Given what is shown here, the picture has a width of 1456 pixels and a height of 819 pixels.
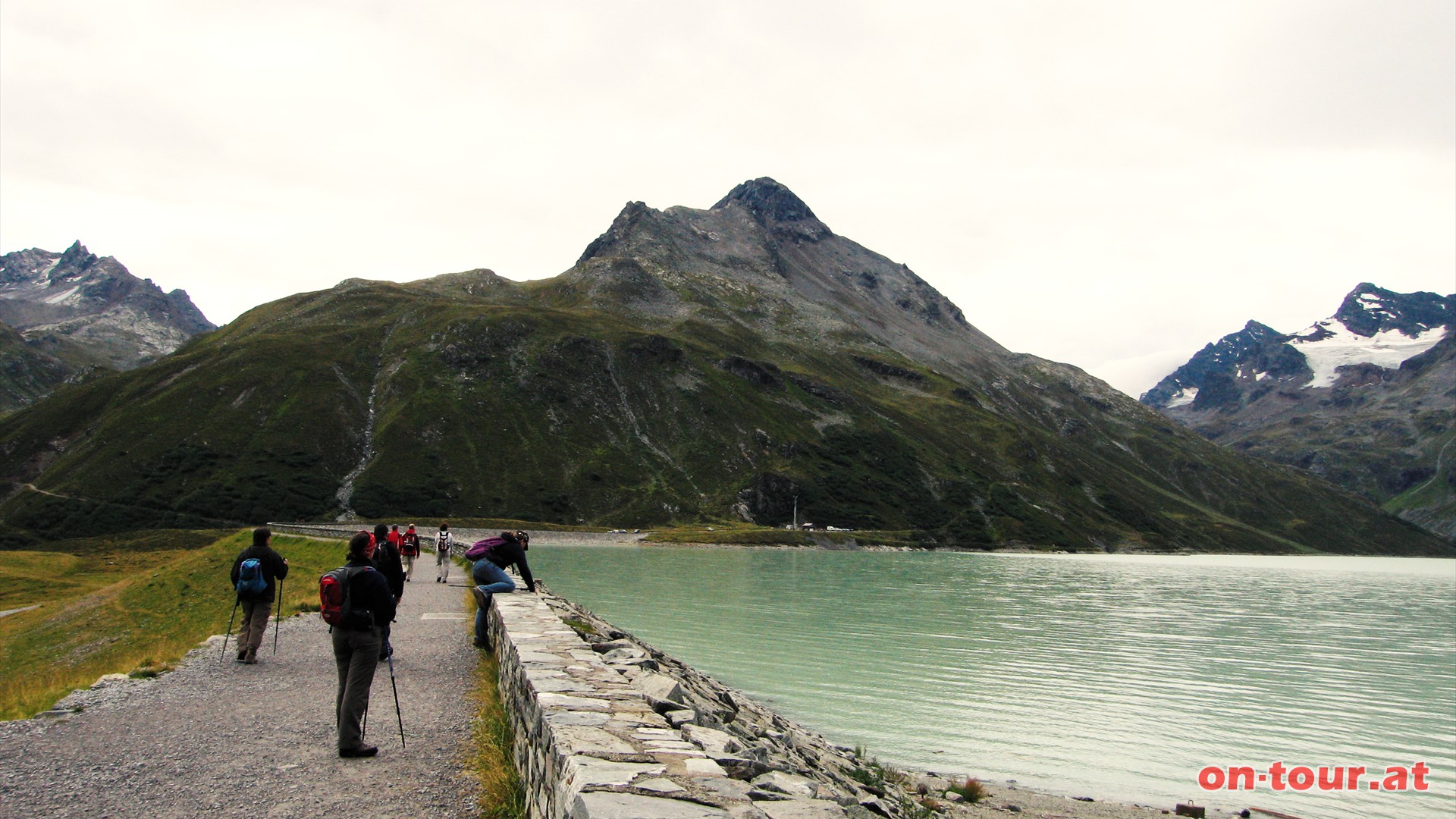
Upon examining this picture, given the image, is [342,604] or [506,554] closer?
[342,604]

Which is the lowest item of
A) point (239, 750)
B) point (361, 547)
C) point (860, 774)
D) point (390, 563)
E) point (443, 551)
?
point (860, 774)

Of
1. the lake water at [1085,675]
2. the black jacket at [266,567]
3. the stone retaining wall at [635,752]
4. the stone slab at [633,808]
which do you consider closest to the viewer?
the stone slab at [633,808]

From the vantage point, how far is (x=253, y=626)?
19.5m

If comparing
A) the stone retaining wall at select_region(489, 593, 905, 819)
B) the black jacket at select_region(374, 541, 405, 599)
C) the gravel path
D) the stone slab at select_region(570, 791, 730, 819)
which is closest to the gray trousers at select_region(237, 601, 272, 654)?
the gravel path

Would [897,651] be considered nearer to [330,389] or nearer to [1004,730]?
[1004,730]

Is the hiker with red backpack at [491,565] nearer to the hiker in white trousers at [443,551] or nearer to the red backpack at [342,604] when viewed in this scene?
the red backpack at [342,604]

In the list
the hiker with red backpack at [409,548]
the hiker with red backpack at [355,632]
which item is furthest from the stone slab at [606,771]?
the hiker with red backpack at [409,548]

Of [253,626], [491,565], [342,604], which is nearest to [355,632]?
[342,604]

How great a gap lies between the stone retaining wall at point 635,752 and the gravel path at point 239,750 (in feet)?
4.31

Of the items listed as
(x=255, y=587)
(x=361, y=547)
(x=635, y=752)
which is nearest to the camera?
(x=635, y=752)

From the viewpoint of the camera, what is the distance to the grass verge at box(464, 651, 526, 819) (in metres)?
9.65

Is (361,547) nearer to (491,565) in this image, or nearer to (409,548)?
(491,565)

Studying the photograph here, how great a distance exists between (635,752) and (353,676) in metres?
5.73

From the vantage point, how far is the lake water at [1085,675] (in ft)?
73.2
